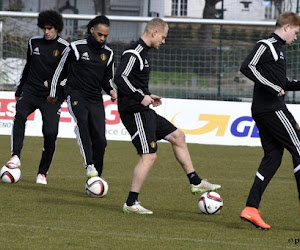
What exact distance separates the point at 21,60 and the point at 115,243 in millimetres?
14293

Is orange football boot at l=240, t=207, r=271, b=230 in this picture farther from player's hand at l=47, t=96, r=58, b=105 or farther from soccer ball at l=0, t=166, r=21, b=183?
soccer ball at l=0, t=166, r=21, b=183

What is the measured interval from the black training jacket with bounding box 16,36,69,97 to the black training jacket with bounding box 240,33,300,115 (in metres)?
3.59

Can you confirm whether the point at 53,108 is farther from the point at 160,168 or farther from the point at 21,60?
the point at 21,60

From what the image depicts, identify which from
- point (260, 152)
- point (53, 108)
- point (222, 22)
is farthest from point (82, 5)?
point (53, 108)

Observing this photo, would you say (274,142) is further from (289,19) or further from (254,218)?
(289,19)

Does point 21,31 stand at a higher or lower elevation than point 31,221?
higher

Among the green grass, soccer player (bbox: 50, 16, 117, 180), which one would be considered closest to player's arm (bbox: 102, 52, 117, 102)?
soccer player (bbox: 50, 16, 117, 180)

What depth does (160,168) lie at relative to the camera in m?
13.5

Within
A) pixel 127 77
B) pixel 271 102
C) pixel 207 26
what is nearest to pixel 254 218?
pixel 271 102

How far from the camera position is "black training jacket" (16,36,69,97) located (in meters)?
10.7

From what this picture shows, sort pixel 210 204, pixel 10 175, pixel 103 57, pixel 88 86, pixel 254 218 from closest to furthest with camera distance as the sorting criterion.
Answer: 1. pixel 254 218
2. pixel 210 204
3. pixel 88 86
4. pixel 103 57
5. pixel 10 175

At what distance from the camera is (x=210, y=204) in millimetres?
8562

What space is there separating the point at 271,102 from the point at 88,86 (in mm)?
2884

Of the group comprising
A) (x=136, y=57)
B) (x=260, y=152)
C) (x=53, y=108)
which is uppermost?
(x=136, y=57)
